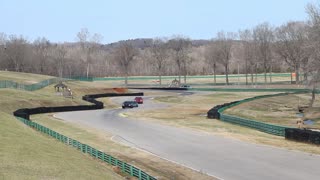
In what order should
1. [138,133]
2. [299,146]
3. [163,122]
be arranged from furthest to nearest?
[163,122], [138,133], [299,146]

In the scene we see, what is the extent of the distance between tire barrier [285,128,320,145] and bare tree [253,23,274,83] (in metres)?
120

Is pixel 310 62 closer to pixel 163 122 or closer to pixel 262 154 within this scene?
pixel 163 122

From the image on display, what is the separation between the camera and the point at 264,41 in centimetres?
16800

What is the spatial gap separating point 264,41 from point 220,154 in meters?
139

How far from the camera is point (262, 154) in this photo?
3366cm

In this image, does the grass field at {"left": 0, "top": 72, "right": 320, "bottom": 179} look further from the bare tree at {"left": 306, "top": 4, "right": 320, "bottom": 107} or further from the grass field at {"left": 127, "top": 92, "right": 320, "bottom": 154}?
the bare tree at {"left": 306, "top": 4, "right": 320, "bottom": 107}

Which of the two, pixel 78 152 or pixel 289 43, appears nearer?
pixel 78 152

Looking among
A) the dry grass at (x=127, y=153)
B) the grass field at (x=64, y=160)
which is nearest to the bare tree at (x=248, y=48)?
the dry grass at (x=127, y=153)

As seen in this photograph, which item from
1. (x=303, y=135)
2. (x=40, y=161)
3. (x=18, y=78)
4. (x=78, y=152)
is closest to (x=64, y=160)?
(x=40, y=161)

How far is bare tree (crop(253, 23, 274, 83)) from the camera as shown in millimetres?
164250

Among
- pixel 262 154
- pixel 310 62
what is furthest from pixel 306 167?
pixel 310 62

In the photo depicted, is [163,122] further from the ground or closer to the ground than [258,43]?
closer to the ground

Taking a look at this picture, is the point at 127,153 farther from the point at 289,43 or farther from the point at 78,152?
the point at 289,43

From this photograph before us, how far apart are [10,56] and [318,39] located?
468 ft
